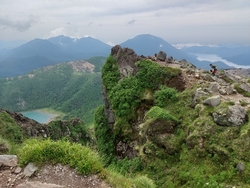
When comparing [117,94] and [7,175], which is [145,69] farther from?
[7,175]

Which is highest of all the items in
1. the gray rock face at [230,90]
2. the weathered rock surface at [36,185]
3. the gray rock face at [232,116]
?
the weathered rock surface at [36,185]

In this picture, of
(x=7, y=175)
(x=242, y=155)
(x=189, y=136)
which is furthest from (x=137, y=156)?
(x=7, y=175)

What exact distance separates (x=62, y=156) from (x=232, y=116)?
11672 mm

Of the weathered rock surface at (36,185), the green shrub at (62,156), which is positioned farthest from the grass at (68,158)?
the weathered rock surface at (36,185)

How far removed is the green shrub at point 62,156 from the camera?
7125 millimetres

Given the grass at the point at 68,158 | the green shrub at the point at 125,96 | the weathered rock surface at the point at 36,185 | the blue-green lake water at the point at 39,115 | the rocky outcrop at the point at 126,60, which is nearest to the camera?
the weathered rock surface at the point at 36,185

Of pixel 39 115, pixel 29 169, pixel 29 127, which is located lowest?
pixel 39 115

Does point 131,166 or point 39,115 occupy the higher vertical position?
point 131,166

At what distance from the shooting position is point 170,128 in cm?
1770

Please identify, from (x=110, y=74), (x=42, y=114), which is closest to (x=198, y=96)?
(x=110, y=74)

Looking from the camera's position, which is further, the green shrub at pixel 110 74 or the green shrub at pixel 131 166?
the green shrub at pixel 110 74

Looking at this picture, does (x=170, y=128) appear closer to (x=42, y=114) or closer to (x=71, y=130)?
(x=71, y=130)

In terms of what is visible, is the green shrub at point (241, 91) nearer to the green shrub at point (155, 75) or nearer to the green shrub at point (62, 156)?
the green shrub at point (155, 75)

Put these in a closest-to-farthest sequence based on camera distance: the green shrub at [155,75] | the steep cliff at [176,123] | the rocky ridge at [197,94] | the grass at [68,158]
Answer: the grass at [68,158], the steep cliff at [176,123], the rocky ridge at [197,94], the green shrub at [155,75]
